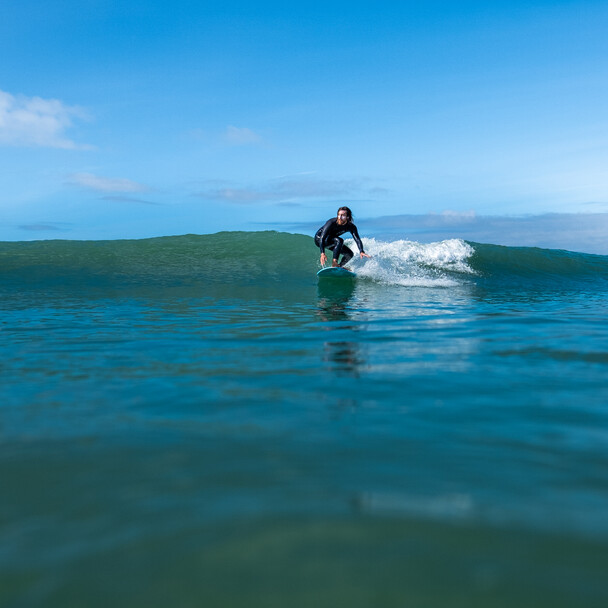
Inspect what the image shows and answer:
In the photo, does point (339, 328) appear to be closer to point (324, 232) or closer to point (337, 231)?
point (324, 232)

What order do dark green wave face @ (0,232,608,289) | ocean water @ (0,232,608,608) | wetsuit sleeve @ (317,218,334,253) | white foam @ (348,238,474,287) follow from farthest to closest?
dark green wave face @ (0,232,608,289) → white foam @ (348,238,474,287) → wetsuit sleeve @ (317,218,334,253) → ocean water @ (0,232,608,608)

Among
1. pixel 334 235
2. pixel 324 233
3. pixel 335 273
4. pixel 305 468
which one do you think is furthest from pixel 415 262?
pixel 305 468

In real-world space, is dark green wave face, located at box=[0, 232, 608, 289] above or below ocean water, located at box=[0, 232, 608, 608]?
above

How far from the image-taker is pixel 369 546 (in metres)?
1.75

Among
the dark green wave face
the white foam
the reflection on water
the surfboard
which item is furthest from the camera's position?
the dark green wave face

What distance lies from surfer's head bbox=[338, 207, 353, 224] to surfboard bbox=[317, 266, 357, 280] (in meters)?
1.45

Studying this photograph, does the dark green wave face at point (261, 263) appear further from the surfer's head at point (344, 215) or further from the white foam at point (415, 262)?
the surfer's head at point (344, 215)

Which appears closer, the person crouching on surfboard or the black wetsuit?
the person crouching on surfboard

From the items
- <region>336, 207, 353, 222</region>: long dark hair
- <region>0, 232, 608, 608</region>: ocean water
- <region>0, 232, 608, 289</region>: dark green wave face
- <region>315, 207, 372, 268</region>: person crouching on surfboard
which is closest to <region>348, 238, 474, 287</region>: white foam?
<region>0, 232, 608, 289</region>: dark green wave face

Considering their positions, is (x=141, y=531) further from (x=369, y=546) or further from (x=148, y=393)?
(x=148, y=393)

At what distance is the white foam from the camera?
1541 cm

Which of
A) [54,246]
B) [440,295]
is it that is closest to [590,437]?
[440,295]

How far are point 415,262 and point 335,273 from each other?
550 cm

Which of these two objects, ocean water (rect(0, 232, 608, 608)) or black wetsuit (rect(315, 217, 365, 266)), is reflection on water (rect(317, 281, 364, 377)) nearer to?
ocean water (rect(0, 232, 608, 608))
